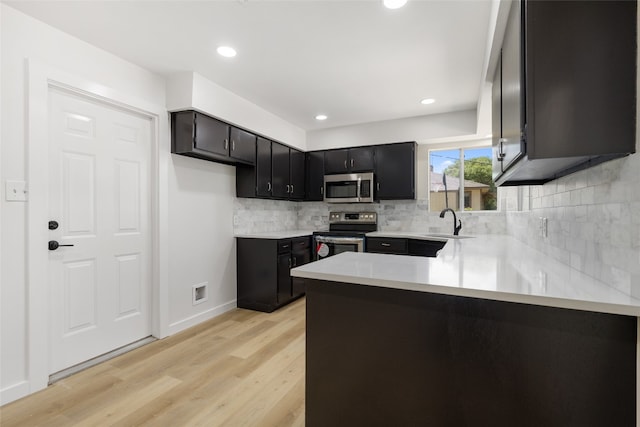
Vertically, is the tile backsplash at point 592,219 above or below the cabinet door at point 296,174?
below

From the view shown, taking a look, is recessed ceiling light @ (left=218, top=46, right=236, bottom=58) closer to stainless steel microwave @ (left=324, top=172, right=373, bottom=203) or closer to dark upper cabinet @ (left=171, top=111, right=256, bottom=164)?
dark upper cabinet @ (left=171, top=111, right=256, bottom=164)

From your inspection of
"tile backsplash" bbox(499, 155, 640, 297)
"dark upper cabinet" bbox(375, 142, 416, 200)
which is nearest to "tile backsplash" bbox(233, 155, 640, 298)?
"tile backsplash" bbox(499, 155, 640, 297)

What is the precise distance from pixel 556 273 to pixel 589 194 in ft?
1.13

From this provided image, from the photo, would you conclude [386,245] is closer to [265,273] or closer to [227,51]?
[265,273]

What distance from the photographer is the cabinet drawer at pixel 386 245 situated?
3709 mm

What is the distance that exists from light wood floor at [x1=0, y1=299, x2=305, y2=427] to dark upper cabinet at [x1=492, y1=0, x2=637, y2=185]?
1794 mm

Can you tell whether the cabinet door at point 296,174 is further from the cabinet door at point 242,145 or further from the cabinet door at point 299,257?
the cabinet door at point 242,145

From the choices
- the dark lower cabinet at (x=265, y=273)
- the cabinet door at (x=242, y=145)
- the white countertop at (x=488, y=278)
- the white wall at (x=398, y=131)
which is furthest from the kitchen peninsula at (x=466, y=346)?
the white wall at (x=398, y=131)

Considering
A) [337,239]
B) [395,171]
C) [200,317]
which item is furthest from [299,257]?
[395,171]

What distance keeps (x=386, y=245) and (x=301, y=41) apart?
8.07 ft

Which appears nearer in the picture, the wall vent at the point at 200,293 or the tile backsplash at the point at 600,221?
the tile backsplash at the point at 600,221

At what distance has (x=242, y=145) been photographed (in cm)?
339

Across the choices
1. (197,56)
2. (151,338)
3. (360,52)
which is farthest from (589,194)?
(151,338)

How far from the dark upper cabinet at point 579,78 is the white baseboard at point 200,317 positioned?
3102mm
